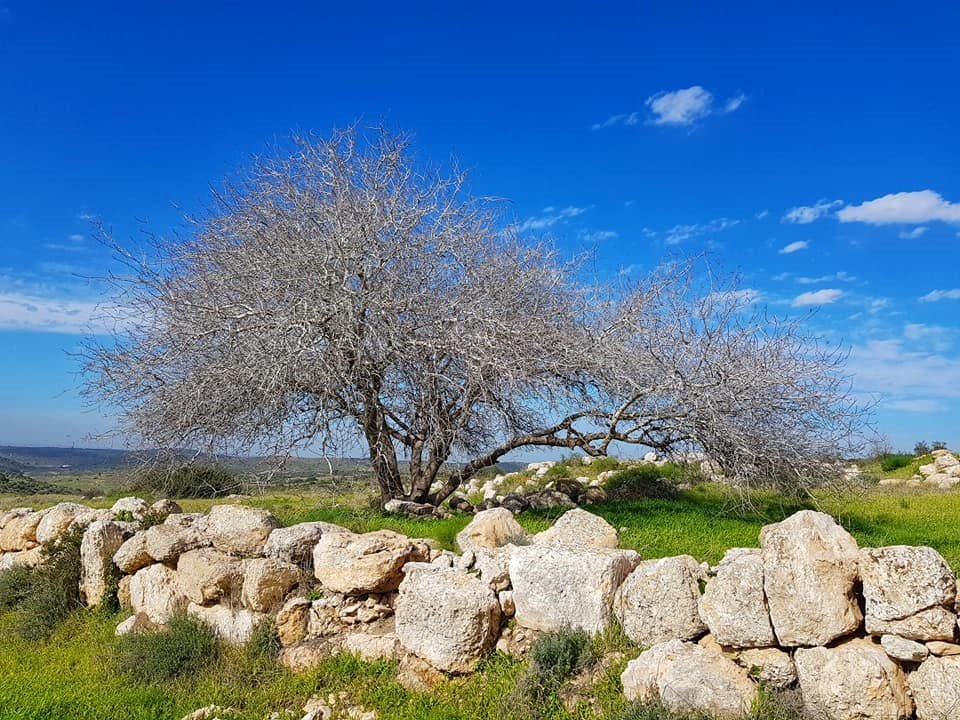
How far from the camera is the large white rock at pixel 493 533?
8.00 metres

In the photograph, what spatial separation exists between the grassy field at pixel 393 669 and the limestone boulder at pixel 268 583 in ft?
1.84

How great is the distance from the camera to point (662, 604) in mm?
6117

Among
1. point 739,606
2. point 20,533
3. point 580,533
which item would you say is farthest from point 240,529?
point 739,606

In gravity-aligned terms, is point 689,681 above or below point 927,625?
below

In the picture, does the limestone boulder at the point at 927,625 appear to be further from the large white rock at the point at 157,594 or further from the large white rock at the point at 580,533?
the large white rock at the point at 157,594

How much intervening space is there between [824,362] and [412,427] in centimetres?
601

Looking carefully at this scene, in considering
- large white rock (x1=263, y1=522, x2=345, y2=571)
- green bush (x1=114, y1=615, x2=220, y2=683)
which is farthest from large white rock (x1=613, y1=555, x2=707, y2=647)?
green bush (x1=114, y1=615, x2=220, y2=683)

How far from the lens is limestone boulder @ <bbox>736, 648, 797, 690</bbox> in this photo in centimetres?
546

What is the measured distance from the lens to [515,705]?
605 cm

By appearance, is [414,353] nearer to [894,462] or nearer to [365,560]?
[365,560]

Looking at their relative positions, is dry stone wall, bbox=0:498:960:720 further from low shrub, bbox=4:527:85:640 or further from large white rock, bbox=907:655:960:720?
low shrub, bbox=4:527:85:640

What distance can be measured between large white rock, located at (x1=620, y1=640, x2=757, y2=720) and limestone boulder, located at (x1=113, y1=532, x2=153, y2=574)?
6.34 meters

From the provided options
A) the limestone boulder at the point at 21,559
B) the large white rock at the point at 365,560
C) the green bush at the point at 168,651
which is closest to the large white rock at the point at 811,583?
the large white rock at the point at 365,560

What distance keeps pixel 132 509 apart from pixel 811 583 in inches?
352
